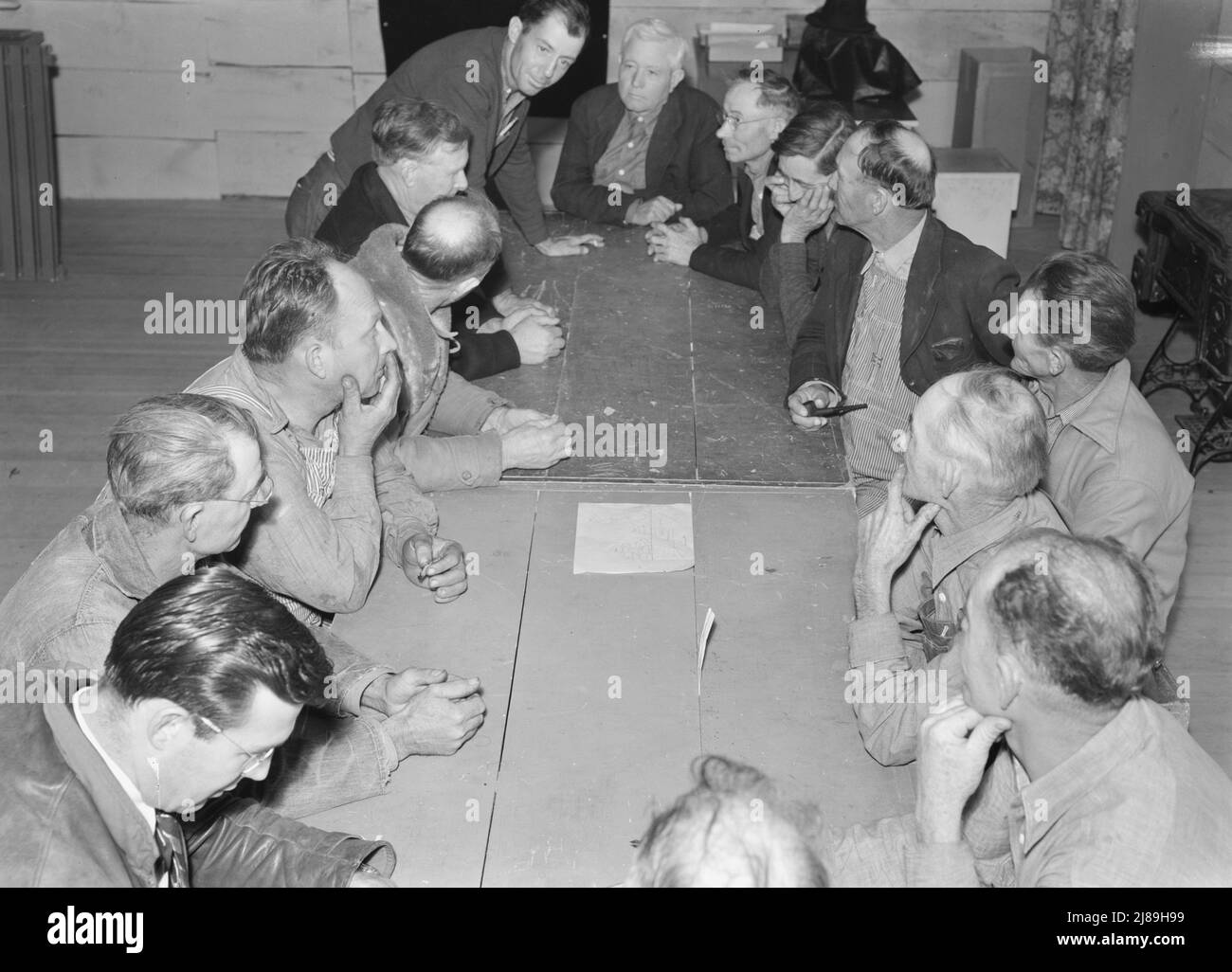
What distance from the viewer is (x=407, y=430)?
10.5 ft

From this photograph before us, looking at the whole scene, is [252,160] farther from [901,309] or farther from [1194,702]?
[1194,702]

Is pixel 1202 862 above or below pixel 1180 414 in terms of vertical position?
above

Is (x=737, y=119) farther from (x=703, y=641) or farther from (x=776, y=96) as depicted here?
(x=703, y=641)

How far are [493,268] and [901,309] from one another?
1358mm

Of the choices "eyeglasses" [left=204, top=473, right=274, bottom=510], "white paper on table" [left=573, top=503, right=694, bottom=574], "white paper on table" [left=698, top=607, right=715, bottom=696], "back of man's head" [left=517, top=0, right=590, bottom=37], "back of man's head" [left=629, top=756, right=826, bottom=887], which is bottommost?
"white paper on table" [left=573, top=503, right=694, bottom=574]

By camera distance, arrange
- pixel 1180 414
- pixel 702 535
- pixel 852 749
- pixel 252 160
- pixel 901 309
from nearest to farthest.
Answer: pixel 852 749 → pixel 702 535 → pixel 901 309 → pixel 1180 414 → pixel 252 160

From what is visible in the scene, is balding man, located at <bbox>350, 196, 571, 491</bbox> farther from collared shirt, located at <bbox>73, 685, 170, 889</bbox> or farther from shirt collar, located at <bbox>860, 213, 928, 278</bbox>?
collared shirt, located at <bbox>73, 685, 170, 889</bbox>

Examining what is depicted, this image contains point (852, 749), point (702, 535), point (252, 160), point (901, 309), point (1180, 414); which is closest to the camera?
point (852, 749)

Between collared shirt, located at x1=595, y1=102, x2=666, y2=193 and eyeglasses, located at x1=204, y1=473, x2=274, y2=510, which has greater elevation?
eyeglasses, located at x1=204, y1=473, x2=274, y2=510

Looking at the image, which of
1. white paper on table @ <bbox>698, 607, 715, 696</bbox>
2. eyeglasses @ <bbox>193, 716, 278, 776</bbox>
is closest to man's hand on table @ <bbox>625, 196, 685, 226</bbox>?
white paper on table @ <bbox>698, 607, 715, 696</bbox>

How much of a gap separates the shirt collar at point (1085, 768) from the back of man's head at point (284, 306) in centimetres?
159

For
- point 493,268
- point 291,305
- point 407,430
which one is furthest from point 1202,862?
point 493,268

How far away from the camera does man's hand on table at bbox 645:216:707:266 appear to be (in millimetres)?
4320

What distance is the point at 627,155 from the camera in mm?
4996
